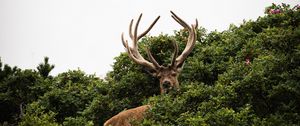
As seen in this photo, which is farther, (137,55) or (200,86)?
(137,55)

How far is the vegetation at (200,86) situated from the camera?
698cm

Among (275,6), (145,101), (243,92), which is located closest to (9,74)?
(145,101)

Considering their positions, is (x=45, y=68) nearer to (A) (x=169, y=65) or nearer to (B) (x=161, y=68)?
(B) (x=161, y=68)

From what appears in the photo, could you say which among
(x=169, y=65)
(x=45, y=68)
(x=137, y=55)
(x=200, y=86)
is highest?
(x=45, y=68)

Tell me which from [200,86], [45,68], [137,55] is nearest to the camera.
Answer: [200,86]

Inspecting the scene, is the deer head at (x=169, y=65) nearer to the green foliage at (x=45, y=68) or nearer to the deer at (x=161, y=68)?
the deer at (x=161, y=68)

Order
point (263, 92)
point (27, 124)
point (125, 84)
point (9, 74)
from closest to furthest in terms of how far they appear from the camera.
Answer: point (263, 92) < point (27, 124) < point (125, 84) < point (9, 74)

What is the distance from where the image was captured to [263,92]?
23.8 feet

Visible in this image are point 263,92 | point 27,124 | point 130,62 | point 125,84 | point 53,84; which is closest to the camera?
point 263,92

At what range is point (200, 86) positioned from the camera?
7945mm

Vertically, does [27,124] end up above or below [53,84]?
below

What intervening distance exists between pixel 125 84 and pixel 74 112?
156 cm

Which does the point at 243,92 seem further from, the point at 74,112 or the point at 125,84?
the point at 74,112

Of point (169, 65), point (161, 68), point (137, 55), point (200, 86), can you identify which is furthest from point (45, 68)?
point (200, 86)
